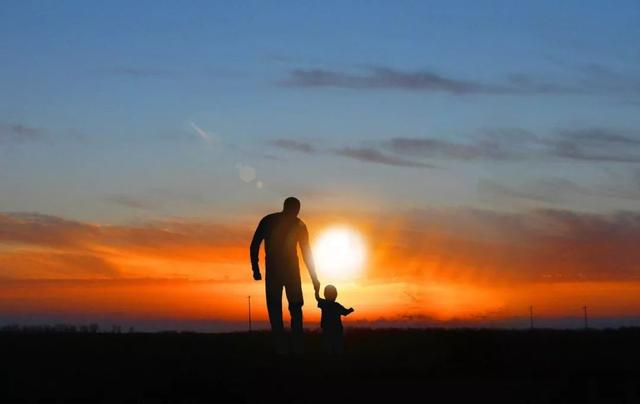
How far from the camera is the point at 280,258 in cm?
2472

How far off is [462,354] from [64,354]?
736 cm

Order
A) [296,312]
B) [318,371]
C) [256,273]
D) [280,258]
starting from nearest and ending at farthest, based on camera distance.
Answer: [318,371] → [280,258] → [256,273] → [296,312]

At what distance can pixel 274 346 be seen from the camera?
2498 cm

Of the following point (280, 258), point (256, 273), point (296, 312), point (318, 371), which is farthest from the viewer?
point (296, 312)

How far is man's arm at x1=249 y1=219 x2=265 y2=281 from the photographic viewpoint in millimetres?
24828

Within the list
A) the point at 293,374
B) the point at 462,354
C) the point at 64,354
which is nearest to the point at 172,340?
the point at 64,354

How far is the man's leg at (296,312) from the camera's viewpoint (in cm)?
2491

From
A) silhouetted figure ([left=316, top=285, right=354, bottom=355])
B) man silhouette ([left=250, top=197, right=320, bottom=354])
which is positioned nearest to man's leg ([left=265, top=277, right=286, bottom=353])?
man silhouette ([left=250, top=197, right=320, bottom=354])

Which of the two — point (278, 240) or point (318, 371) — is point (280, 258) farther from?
point (318, 371)

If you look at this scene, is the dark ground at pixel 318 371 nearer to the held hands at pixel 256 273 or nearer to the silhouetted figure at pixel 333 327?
the silhouetted figure at pixel 333 327

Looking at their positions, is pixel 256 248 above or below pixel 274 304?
above

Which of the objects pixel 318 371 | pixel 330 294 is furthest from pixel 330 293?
pixel 318 371

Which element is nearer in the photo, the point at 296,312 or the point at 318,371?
the point at 318,371

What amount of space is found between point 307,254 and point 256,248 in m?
1.10
